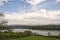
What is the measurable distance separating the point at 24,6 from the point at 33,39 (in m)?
0.48

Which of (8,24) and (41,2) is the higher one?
(41,2)

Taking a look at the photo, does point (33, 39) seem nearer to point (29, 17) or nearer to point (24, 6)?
point (29, 17)

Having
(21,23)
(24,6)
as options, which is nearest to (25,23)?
(21,23)

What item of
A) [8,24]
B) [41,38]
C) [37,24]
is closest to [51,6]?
[37,24]

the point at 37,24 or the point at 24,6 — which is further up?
the point at 24,6

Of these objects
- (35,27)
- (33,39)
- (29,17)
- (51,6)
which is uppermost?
(51,6)

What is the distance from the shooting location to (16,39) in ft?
7.15

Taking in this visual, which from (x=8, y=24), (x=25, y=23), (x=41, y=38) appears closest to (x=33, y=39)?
(x=41, y=38)

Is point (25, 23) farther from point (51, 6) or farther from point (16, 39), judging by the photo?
point (51, 6)

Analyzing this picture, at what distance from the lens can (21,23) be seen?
223cm

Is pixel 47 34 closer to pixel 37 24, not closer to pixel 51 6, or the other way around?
pixel 37 24

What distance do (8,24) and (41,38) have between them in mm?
515

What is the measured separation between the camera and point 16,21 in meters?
2.25

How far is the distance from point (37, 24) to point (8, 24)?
1.37 ft
